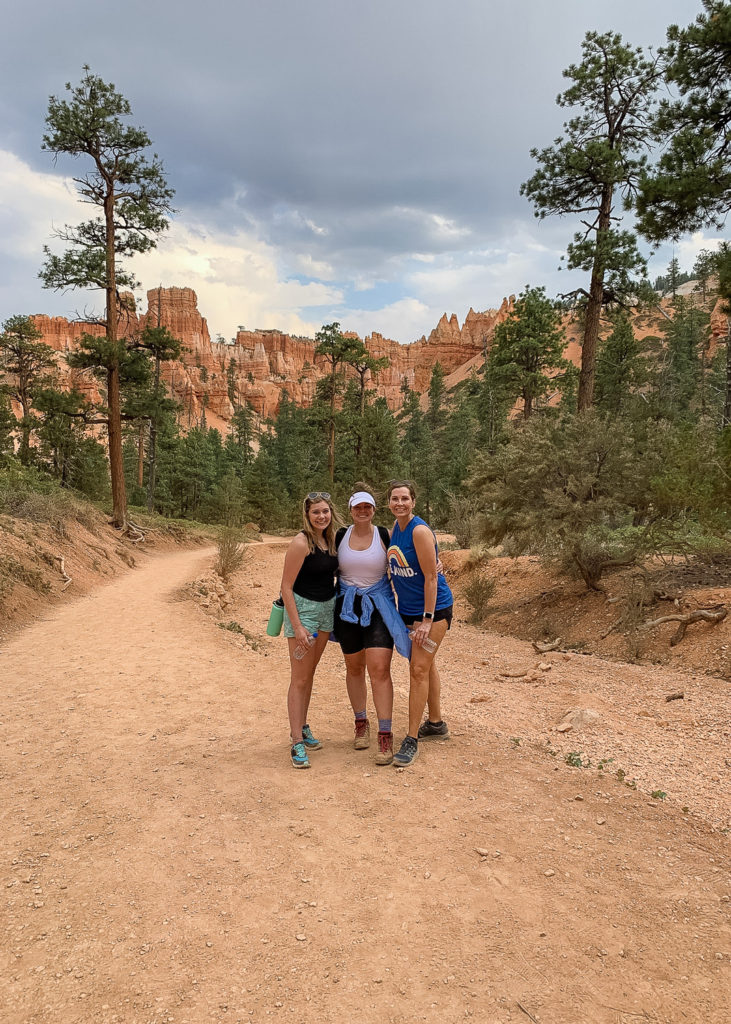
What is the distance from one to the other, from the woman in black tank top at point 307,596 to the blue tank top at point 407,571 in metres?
0.42

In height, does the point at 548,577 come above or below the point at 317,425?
below

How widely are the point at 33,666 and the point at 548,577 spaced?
919 centimetres

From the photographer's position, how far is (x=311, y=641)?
3607mm

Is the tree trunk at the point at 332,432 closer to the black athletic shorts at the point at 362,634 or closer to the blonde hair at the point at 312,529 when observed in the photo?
the blonde hair at the point at 312,529

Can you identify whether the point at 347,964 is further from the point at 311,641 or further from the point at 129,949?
the point at 311,641

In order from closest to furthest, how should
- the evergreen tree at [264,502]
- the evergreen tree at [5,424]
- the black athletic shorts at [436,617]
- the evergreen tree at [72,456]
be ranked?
the black athletic shorts at [436,617]
the evergreen tree at [5,424]
the evergreen tree at [72,456]
the evergreen tree at [264,502]

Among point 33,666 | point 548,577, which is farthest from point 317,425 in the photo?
point 33,666

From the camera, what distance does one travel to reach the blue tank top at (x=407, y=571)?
358 cm

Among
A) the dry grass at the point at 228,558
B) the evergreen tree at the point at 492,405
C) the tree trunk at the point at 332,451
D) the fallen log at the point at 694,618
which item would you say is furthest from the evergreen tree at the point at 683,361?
the fallen log at the point at 694,618

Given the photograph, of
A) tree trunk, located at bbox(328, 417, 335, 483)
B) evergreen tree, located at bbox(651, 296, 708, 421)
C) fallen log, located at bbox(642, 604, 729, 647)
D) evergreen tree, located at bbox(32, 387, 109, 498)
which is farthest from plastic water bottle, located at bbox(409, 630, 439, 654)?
evergreen tree, located at bbox(651, 296, 708, 421)

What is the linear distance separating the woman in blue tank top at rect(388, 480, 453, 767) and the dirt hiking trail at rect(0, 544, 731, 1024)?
399mm

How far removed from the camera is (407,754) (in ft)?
12.0

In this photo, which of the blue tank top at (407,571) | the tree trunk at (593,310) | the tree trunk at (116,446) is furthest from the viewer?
the tree trunk at (116,446)

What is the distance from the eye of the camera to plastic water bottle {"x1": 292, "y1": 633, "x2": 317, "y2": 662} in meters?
3.57
